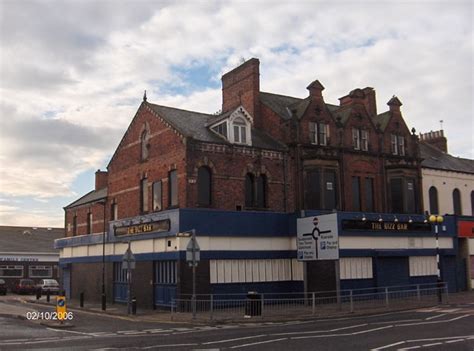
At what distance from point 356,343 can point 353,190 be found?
893 inches

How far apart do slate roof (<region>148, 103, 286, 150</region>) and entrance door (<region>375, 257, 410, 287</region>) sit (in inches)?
392

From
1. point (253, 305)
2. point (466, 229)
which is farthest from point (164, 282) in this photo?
point (466, 229)

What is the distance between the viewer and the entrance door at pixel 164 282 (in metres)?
31.3

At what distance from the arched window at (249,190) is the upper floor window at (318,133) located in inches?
205

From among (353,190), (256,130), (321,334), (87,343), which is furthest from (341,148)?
(87,343)

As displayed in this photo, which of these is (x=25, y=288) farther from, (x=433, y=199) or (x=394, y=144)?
(x=433, y=199)

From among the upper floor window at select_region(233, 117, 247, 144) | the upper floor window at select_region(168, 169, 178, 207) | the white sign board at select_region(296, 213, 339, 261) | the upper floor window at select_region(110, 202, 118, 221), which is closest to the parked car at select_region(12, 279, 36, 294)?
the upper floor window at select_region(110, 202, 118, 221)

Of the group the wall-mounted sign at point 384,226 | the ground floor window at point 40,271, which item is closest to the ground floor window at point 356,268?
the wall-mounted sign at point 384,226

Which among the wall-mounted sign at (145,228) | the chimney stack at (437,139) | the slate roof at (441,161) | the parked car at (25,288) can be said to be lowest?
the parked car at (25,288)

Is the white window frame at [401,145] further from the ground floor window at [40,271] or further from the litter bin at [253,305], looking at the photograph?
the ground floor window at [40,271]

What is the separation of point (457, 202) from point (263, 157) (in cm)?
1857

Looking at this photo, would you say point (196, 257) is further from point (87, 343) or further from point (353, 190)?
point (353, 190)

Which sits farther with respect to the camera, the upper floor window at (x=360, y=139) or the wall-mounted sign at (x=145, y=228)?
the upper floor window at (x=360, y=139)

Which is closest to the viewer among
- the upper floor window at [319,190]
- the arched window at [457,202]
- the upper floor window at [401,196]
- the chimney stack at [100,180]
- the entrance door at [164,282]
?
the entrance door at [164,282]
